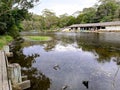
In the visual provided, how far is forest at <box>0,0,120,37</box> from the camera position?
23.3 metres

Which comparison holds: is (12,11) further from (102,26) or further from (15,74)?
(102,26)

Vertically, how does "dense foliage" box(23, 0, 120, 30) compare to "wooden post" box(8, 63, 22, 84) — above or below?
above

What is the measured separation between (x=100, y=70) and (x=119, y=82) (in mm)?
2174

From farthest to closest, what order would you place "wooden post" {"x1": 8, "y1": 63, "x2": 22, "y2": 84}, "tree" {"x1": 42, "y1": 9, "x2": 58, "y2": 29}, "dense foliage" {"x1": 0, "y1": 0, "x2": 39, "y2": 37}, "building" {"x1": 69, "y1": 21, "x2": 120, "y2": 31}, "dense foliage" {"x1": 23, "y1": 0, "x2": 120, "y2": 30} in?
"tree" {"x1": 42, "y1": 9, "x2": 58, "y2": 29} → "dense foliage" {"x1": 23, "y1": 0, "x2": 120, "y2": 30} → "building" {"x1": 69, "y1": 21, "x2": 120, "y2": 31} → "dense foliage" {"x1": 0, "y1": 0, "x2": 39, "y2": 37} → "wooden post" {"x1": 8, "y1": 63, "x2": 22, "y2": 84}

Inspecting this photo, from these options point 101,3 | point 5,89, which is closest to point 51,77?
point 5,89

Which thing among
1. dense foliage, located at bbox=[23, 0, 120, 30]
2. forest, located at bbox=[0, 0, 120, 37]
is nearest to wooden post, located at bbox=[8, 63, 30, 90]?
forest, located at bbox=[0, 0, 120, 37]

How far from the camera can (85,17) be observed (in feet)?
238

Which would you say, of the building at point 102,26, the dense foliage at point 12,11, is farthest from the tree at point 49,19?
the dense foliage at point 12,11

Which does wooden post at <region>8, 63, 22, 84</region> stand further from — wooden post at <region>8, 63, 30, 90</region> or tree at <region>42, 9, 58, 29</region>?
tree at <region>42, 9, 58, 29</region>

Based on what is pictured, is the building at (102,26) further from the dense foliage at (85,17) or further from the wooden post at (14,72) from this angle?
the wooden post at (14,72)

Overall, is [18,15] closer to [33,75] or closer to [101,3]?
[33,75]

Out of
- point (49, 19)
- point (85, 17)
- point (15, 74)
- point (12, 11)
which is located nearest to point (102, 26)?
point (85, 17)

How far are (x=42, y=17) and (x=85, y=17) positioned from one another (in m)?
23.0

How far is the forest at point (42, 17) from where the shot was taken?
23341mm
